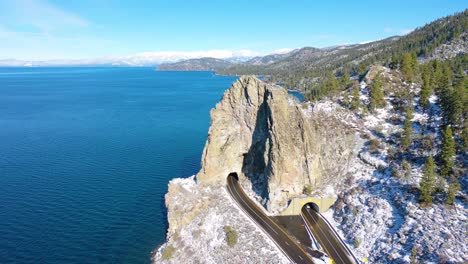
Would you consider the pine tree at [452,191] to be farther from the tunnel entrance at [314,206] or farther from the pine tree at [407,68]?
the pine tree at [407,68]

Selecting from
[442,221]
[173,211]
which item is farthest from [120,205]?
[442,221]

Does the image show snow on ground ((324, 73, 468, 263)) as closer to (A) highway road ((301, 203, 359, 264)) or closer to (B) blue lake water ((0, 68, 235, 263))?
(A) highway road ((301, 203, 359, 264))

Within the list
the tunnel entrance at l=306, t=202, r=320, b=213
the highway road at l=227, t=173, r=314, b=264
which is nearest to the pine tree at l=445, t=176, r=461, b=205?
the tunnel entrance at l=306, t=202, r=320, b=213

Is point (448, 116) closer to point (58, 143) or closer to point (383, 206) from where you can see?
point (383, 206)

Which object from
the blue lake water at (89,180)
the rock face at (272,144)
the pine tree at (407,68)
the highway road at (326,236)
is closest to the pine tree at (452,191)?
the highway road at (326,236)

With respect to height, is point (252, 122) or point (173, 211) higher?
point (252, 122)

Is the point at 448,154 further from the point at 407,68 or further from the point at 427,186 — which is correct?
the point at 407,68
